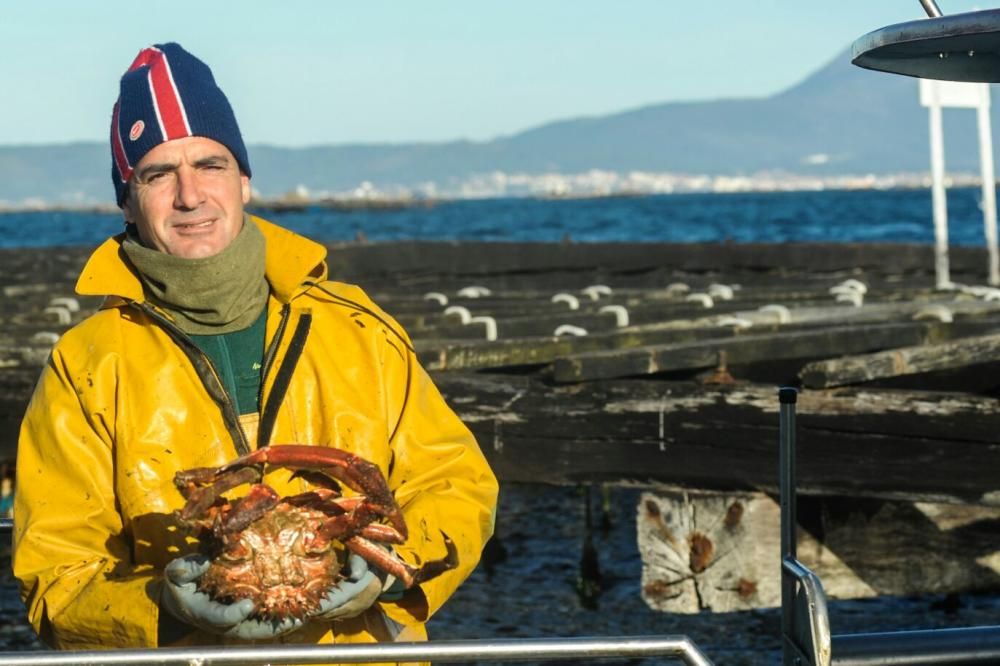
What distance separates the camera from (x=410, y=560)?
9.75 ft

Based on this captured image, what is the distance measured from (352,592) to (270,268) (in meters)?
0.82

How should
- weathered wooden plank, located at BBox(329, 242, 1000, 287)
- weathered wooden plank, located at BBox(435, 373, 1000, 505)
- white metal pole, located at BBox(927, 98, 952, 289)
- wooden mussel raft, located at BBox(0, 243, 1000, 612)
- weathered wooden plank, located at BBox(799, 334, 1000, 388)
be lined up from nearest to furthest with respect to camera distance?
weathered wooden plank, located at BBox(435, 373, 1000, 505) < wooden mussel raft, located at BBox(0, 243, 1000, 612) < weathered wooden plank, located at BBox(799, 334, 1000, 388) < white metal pole, located at BBox(927, 98, 952, 289) < weathered wooden plank, located at BBox(329, 242, 1000, 287)

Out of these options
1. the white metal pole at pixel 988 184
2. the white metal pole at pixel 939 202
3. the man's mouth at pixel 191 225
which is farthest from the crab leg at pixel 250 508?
the white metal pole at pixel 988 184

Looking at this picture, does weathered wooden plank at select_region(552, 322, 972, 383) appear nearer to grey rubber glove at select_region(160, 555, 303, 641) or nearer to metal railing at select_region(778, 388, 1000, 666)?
metal railing at select_region(778, 388, 1000, 666)

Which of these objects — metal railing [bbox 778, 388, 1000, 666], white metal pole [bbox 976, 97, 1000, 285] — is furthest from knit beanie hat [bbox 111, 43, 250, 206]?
white metal pole [bbox 976, 97, 1000, 285]

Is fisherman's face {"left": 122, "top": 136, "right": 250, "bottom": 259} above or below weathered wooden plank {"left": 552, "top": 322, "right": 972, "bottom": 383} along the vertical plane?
above

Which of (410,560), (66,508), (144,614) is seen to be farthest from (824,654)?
(66,508)

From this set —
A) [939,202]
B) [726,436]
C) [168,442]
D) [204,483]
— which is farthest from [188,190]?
[939,202]

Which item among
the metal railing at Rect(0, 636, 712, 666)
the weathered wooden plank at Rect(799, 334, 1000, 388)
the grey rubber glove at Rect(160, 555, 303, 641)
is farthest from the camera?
→ the weathered wooden plank at Rect(799, 334, 1000, 388)

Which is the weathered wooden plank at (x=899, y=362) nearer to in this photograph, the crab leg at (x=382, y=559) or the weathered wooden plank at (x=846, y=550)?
the weathered wooden plank at (x=846, y=550)

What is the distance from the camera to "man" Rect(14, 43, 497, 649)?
9.82 ft

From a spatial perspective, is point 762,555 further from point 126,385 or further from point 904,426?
point 126,385

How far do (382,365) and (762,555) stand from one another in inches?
161

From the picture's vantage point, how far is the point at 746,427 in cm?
666
